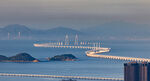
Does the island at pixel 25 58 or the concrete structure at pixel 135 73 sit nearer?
the concrete structure at pixel 135 73

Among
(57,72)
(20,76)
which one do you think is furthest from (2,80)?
(57,72)

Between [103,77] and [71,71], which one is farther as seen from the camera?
[71,71]

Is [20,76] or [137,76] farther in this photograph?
[20,76]

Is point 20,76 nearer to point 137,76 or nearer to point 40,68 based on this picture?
point 40,68

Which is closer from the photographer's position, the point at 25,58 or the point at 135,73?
the point at 135,73

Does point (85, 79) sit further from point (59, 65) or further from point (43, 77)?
point (59, 65)

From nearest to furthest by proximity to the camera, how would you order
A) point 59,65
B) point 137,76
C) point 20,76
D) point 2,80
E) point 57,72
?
point 137,76 → point 2,80 → point 20,76 → point 57,72 → point 59,65

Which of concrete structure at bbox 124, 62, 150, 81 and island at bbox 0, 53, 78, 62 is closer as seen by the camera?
concrete structure at bbox 124, 62, 150, 81

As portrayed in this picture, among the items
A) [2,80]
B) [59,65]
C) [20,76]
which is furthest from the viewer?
[59,65]

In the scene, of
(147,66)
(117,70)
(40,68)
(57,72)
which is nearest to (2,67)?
(40,68)
